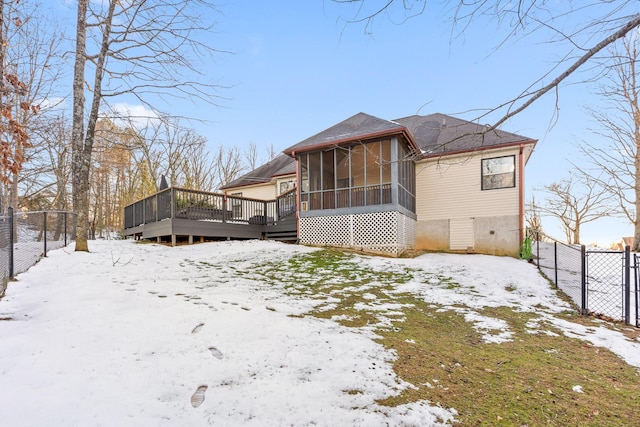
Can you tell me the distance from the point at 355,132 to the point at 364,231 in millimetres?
3593

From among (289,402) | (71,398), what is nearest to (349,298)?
(289,402)

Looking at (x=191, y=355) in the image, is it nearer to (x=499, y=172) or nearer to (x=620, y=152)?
(x=499, y=172)

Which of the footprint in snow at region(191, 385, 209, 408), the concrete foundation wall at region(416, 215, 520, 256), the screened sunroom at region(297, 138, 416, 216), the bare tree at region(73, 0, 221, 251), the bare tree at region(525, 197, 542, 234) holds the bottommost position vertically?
the footprint in snow at region(191, 385, 209, 408)

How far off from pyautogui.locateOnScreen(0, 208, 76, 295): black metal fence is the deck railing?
2888 mm

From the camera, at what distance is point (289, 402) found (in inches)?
90.0

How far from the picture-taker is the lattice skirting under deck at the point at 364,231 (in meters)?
10.6

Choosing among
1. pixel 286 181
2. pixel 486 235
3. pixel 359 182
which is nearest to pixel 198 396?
pixel 486 235

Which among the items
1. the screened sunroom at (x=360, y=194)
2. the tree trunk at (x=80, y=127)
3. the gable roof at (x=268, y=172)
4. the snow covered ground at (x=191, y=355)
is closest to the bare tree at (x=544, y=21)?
the snow covered ground at (x=191, y=355)

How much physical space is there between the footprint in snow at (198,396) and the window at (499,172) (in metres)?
12.0

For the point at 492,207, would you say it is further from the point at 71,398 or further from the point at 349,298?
the point at 71,398

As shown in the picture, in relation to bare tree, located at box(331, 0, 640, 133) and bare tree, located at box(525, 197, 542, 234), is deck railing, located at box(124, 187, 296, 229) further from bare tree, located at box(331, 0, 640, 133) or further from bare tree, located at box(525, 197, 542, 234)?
bare tree, located at box(525, 197, 542, 234)

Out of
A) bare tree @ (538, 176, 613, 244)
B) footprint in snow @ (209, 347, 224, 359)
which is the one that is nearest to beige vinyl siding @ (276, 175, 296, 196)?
footprint in snow @ (209, 347, 224, 359)

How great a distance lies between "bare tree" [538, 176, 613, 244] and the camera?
18.5m

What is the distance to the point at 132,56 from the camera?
383 inches
